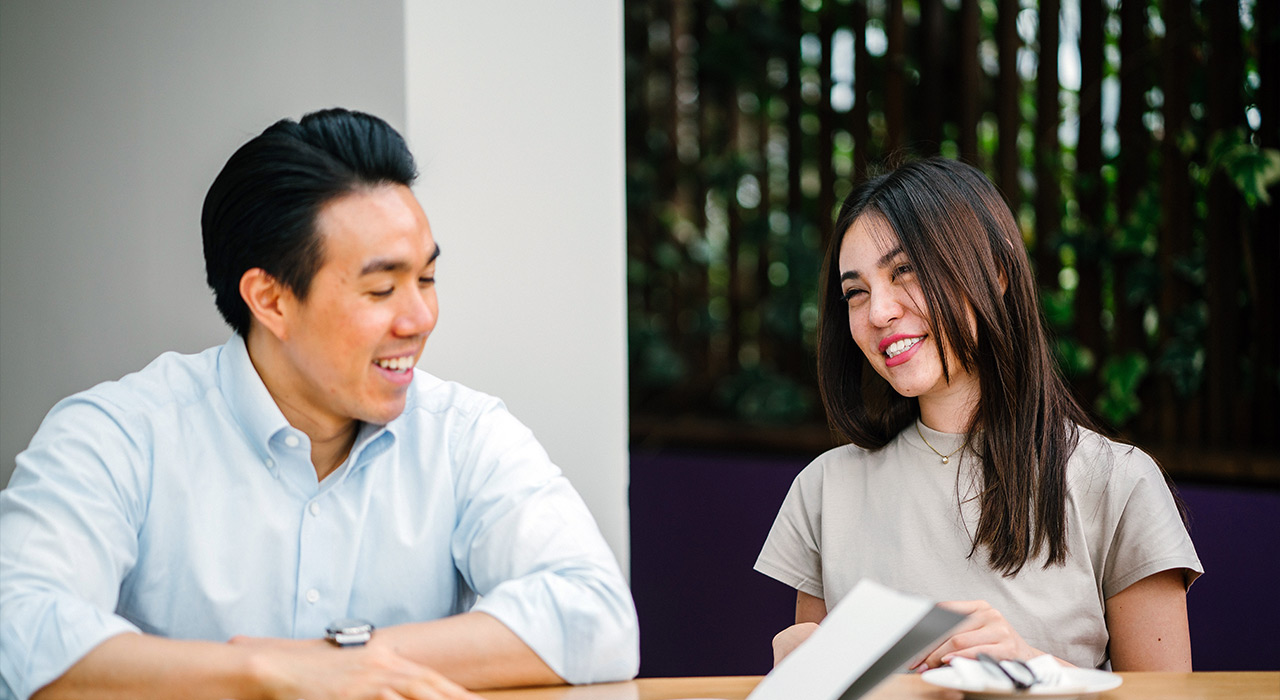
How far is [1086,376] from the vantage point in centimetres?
306

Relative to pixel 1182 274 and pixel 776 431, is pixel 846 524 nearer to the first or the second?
pixel 1182 274

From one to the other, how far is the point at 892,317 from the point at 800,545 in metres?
0.42

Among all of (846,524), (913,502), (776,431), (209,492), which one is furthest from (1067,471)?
(776,431)

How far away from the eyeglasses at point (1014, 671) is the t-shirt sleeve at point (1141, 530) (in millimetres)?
525

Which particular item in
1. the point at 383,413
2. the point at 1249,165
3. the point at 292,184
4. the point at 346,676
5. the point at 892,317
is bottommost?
the point at 346,676

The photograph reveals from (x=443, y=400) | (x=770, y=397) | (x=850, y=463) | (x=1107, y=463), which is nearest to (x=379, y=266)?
(x=443, y=400)

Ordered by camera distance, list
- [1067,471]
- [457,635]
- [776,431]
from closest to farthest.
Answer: [457,635]
[1067,471]
[776,431]

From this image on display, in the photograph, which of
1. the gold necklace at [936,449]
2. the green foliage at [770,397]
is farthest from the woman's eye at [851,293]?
the green foliage at [770,397]

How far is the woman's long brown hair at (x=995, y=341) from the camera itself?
163 centimetres

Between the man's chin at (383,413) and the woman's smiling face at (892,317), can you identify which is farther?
the woman's smiling face at (892,317)

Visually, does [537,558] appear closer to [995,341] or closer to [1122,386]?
[995,341]

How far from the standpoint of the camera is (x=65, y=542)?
1.24 m

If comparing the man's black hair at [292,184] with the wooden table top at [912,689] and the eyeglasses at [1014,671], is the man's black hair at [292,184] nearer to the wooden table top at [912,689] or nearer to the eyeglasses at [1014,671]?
the wooden table top at [912,689]

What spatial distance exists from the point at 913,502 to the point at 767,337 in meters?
2.48
